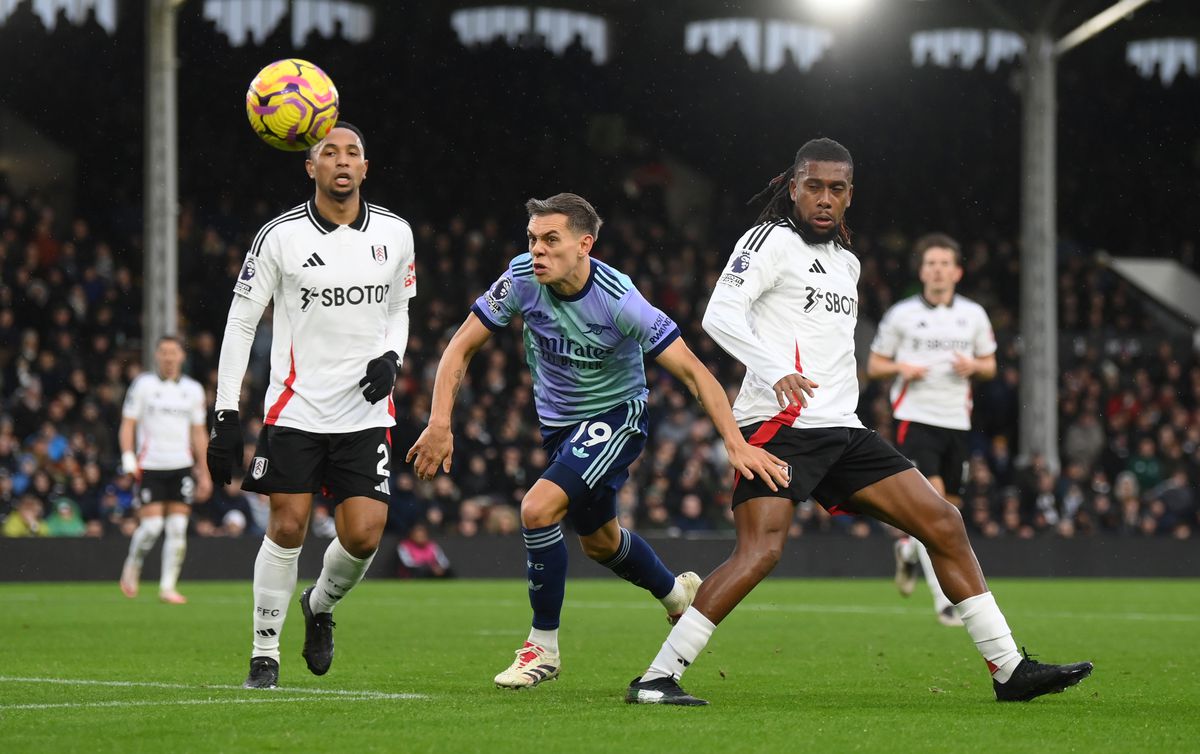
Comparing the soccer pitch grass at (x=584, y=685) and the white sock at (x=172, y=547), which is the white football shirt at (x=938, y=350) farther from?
the white sock at (x=172, y=547)

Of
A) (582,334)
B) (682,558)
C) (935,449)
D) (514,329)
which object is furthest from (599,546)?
(514,329)

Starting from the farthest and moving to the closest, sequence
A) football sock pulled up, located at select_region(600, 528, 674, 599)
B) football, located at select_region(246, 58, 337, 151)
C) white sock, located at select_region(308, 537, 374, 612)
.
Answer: football, located at select_region(246, 58, 337, 151), football sock pulled up, located at select_region(600, 528, 674, 599), white sock, located at select_region(308, 537, 374, 612)

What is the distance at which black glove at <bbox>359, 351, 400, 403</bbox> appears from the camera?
7.58m

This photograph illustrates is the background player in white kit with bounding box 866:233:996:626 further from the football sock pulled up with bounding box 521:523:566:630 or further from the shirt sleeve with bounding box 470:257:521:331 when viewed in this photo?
the shirt sleeve with bounding box 470:257:521:331

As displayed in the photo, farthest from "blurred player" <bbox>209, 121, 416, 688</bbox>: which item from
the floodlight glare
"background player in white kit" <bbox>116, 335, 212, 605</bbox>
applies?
the floodlight glare

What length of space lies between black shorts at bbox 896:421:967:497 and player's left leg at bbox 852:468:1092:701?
199 inches

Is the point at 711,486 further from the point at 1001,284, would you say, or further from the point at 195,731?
the point at 195,731

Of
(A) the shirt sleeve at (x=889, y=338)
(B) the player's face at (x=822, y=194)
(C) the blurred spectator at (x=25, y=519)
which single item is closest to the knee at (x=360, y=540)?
(B) the player's face at (x=822, y=194)

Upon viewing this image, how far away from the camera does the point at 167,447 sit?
15.4 metres

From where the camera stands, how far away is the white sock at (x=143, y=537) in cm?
1559

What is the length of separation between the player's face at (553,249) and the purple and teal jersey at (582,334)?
5.1 inches

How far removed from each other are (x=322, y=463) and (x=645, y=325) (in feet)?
5.38

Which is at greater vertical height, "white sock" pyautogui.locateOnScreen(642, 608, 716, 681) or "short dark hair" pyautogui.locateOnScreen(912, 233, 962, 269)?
"short dark hair" pyautogui.locateOnScreen(912, 233, 962, 269)

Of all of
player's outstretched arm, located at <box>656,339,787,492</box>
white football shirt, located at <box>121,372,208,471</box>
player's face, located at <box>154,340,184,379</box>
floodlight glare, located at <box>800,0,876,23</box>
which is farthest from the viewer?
floodlight glare, located at <box>800,0,876,23</box>
